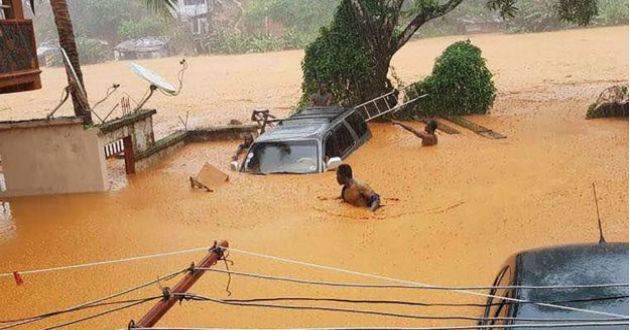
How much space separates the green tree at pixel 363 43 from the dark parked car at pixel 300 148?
5881mm

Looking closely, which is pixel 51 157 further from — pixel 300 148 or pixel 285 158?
pixel 300 148

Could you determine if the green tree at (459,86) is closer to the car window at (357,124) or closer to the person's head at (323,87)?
the person's head at (323,87)

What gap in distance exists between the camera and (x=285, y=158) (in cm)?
1145

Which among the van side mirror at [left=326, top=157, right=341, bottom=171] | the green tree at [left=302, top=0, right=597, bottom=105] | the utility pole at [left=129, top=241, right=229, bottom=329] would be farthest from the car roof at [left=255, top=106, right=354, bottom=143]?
the utility pole at [left=129, top=241, right=229, bottom=329]

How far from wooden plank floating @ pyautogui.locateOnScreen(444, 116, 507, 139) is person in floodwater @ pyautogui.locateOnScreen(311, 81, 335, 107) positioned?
3233 mm

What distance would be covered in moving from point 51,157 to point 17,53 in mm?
2781

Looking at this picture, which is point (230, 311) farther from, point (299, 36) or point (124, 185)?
point (299, 36)

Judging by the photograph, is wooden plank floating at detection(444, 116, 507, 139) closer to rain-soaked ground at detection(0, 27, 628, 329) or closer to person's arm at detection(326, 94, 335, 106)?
rain-soaked ground at detection(0, 27, 628, 329)

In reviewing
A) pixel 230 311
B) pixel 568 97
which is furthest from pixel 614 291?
pixel 568 97

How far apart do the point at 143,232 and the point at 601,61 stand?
25.0m

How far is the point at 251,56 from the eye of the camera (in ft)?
160

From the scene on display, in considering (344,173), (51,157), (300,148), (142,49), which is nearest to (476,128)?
(300,148)

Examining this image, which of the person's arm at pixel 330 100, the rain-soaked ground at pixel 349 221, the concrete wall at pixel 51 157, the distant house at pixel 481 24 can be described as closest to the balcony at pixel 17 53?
the concrete wall at pixel 51 157

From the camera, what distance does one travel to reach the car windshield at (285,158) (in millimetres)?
11281
